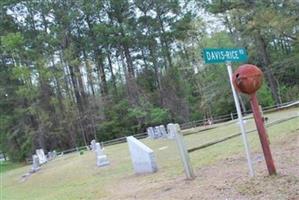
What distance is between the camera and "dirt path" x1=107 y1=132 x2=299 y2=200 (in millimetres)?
4926

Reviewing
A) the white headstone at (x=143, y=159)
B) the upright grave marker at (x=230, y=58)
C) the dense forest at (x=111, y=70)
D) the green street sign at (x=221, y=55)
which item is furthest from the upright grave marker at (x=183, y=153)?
the dense forest at (x=111, y=70)

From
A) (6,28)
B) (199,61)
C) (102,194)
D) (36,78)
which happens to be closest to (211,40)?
(199,61)

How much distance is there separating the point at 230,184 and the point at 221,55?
1.68 meters

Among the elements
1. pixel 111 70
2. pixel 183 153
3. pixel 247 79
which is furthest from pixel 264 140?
pixel 111 70

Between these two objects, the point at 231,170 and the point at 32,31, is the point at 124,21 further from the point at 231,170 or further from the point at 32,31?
the point at 231,170

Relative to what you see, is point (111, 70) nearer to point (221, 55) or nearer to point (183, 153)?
point (183, 153)

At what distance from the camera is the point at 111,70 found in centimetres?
4575

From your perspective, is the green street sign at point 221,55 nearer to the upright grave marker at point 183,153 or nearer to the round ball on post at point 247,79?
the round ball on post at point 247,79

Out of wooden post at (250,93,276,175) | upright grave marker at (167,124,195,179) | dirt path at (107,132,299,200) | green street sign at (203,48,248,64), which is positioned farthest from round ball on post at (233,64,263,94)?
upright grave marker at (167,124,195,179)

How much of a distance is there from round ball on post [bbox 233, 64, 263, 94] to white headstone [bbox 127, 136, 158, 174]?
161 inches

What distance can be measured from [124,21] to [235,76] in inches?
1433

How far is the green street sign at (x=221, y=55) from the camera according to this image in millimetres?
5738

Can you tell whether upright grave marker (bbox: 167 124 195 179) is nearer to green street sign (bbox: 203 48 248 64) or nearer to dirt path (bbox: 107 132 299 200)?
dirt path (bbox: 107 132 299 200)

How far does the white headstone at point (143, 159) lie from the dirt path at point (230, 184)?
2.30ft
